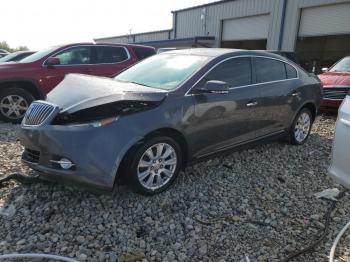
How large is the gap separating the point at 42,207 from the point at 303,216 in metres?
2.76

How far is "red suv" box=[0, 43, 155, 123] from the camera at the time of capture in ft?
23.0

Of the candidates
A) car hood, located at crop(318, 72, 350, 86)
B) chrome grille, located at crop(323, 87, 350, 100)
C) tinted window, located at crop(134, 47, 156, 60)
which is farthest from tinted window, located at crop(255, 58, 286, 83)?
tinted window, located at crop(134, 47, 156, 60)

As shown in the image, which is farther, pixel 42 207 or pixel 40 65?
pixel 40 65

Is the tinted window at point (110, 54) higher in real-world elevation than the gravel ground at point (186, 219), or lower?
higher

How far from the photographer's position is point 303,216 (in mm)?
3723

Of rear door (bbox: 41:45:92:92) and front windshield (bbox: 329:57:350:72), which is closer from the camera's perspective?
rear door (bbox: 41:45:92:92)

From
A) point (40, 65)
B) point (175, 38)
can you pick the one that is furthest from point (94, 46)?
point (175, 38)

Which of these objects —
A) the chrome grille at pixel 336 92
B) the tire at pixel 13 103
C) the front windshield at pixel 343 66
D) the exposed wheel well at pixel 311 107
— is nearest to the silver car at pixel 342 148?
the exposed wheel well at pixel 311 107

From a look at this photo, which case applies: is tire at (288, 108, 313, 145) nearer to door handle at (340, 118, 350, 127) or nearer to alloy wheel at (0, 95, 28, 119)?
door handle at (340, 118, 350, 127)

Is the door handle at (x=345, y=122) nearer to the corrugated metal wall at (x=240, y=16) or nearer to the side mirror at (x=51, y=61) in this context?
the side mirror at (x=51, y=61)

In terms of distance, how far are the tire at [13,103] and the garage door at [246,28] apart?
14.8 meters

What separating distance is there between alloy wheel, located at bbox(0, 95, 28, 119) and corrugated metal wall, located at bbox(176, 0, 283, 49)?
14.1 metres

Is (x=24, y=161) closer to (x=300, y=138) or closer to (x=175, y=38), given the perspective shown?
(x=300, y=138)

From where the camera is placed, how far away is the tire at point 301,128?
19.1 feet
